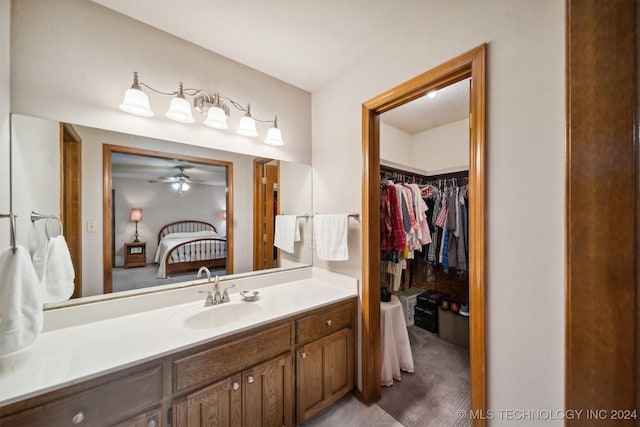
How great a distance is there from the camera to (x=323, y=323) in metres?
1.46

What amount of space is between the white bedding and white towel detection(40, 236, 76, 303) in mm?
383

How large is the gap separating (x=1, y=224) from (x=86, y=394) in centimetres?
76

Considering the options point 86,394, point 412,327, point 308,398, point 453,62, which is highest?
point 453,62

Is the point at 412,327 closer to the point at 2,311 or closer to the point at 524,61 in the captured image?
the point at 524,61

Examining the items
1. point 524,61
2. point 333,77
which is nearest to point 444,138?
point 333,77

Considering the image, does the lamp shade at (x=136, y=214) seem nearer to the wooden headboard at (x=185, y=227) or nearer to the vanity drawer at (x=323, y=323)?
the wooden headboard at (x=185, y=227)

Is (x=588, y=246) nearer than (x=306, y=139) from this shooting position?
Yes

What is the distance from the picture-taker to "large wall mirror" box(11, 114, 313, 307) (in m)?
1.10

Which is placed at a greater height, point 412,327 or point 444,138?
point 444,138

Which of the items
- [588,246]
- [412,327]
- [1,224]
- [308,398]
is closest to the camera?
[588,246]

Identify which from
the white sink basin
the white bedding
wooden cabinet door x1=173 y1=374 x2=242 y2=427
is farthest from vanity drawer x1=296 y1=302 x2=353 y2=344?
the white bedding

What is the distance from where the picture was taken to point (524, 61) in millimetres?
942

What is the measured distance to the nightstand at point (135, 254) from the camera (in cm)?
136

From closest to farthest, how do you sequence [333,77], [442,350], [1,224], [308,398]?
[1,224] → [308,398] → [333,77] → [442,350]
